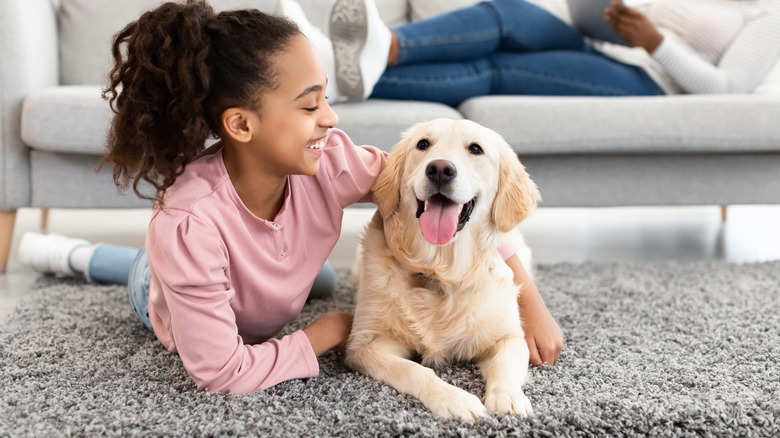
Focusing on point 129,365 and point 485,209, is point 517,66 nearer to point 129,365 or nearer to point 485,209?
point 485,209

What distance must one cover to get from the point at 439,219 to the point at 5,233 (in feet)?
5.97

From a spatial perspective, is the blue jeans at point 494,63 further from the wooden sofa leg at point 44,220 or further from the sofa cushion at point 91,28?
the wooden sofa leg at point 44,220

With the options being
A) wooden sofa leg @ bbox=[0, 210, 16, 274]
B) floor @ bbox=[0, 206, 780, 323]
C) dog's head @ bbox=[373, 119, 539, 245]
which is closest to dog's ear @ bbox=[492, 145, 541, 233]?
dog's head @ bbox=[373, 119, 539, 245]

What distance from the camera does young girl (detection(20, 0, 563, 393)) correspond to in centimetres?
154

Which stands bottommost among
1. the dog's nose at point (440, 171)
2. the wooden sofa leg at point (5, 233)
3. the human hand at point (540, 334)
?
the wooden sofa leg at point (5, 233)

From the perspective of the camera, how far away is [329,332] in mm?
1804

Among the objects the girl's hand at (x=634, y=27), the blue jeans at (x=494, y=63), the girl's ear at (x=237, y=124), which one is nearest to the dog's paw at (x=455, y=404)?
the girl's ear at (x=237, y=124)

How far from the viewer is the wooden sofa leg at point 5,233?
8.83ft

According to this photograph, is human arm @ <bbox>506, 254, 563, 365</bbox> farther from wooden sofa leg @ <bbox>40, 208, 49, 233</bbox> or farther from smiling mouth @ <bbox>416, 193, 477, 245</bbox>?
wooden sofa leg @ <bbox>40, 208, 49, 233</bbox>

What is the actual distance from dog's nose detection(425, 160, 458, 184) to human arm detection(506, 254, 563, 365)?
45 centimetres

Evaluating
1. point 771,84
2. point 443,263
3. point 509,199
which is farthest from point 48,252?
point 771,84

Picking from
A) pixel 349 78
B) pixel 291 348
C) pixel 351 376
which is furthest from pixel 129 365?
pixel 349 78

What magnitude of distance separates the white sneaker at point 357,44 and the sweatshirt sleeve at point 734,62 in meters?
1.28

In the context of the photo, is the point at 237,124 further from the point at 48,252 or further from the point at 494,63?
the point at 494,63
